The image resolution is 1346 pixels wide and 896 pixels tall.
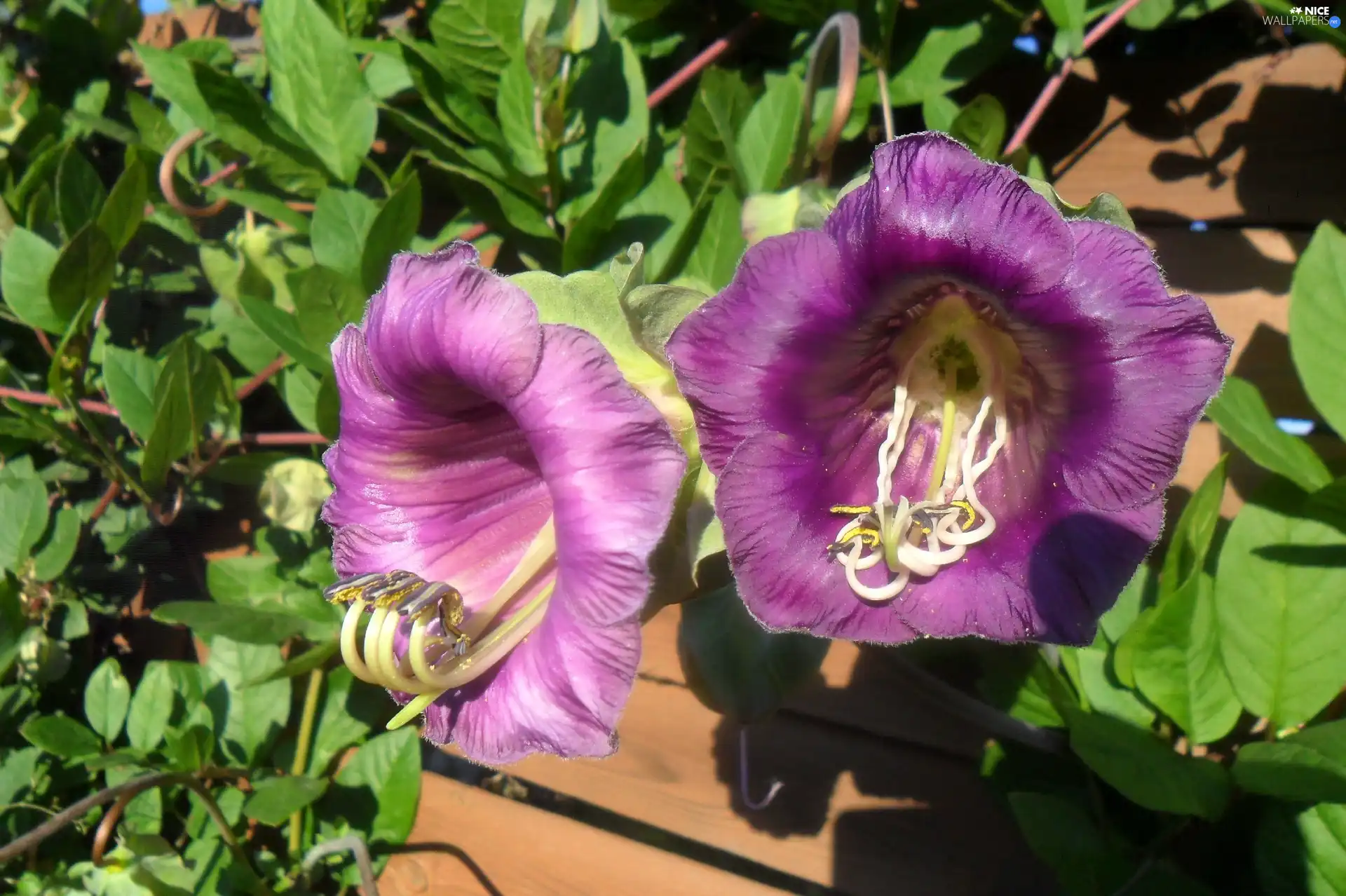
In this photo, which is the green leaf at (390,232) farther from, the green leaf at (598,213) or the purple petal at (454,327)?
the purple petal at (454,327)

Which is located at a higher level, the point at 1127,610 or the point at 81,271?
the point at 81,271

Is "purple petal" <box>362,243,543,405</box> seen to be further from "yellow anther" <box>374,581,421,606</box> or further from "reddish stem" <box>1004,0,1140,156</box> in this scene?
"reddish stem" <box>1004,0,1140,156</box>

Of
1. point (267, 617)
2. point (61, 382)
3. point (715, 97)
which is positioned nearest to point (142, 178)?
point (61, 382)

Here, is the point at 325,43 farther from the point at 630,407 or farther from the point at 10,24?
the point at 10,24

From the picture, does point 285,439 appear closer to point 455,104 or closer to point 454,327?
point 455,104

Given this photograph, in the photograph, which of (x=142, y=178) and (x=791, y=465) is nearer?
(x=791, y=465)

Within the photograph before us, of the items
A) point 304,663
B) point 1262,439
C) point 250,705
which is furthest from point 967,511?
point 250,705
